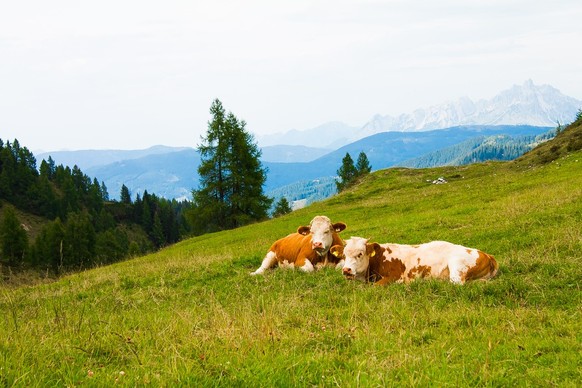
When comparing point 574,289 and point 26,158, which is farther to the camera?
point 26,158

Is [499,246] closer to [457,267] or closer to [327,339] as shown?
[457,267]

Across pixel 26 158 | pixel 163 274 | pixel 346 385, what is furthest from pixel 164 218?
pixel 346 385

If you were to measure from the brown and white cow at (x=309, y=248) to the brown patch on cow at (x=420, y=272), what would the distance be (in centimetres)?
230

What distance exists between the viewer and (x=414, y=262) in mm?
10242

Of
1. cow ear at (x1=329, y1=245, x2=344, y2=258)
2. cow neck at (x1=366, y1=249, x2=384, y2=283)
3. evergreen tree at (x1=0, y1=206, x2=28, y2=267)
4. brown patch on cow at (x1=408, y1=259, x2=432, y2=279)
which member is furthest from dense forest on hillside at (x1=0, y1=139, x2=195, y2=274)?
brown patch on cow at (x1=408, y1=259, x2=432, y2=279)

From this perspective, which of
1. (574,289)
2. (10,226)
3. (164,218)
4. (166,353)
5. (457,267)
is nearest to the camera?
(166,353)

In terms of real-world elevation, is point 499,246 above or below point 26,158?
below

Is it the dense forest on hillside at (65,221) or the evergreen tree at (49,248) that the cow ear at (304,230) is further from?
the evergreen tree at (49,248)

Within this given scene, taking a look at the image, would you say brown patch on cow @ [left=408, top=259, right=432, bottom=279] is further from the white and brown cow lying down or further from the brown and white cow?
the brown and white cow

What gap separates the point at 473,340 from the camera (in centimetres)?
536

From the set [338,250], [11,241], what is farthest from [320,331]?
[11,241]

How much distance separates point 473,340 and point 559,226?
31.6 ft

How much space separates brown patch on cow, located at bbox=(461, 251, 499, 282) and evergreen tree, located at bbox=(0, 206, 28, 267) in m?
83.7

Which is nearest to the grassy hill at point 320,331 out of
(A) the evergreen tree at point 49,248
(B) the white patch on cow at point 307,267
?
(B) the white patch on cow at point 307,267
